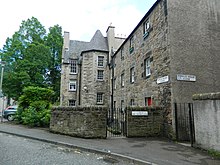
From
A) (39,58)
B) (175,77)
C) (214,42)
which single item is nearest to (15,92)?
(39,58)

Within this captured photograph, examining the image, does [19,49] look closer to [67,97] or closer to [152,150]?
[67,97]

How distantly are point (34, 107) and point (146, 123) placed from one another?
28.8 ft

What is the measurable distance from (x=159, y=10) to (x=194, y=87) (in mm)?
5571

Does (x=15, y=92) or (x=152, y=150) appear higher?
(x=15, y=92)

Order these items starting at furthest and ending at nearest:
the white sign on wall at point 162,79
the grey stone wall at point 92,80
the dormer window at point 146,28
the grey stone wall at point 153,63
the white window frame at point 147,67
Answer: the grey stone wall at point 92,80, the dormer window at point 146,28, the white window frame at point 147,67, the grey stone wall at point 153,63, the white sign on wall at point 162,79

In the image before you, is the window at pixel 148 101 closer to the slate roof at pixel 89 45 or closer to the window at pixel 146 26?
the window at pixel 146 26

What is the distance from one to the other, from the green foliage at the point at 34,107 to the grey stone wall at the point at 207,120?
9915 mm

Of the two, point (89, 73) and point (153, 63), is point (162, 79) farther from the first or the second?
point (89, 73)

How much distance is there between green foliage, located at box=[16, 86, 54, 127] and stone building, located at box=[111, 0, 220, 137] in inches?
305

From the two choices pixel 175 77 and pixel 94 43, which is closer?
pixel 175 77

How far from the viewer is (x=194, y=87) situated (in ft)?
31.4

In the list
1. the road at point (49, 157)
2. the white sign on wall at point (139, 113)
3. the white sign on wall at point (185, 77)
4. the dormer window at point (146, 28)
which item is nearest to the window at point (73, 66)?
the dormer window at point (146, 28)

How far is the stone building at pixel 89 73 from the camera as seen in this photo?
23781 millimetres

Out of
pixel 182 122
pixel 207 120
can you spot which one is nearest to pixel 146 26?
pixel 182 122
